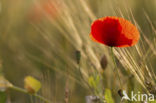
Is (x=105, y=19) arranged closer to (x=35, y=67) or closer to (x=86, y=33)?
(x=86, y=33)

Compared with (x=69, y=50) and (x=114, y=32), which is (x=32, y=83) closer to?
(x=114, y=32)

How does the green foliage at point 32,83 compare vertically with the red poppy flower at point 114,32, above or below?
below

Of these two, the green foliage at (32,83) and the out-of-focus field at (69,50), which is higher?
the out-of-focus field at (69,50)

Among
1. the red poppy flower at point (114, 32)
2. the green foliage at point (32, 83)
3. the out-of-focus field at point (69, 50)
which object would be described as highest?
the out-of-focus field at point (69, 50)

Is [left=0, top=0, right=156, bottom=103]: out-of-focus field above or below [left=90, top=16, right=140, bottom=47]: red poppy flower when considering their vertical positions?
above

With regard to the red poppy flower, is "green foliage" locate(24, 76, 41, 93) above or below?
below

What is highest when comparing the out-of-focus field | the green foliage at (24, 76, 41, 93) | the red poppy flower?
the out-of-focus field
